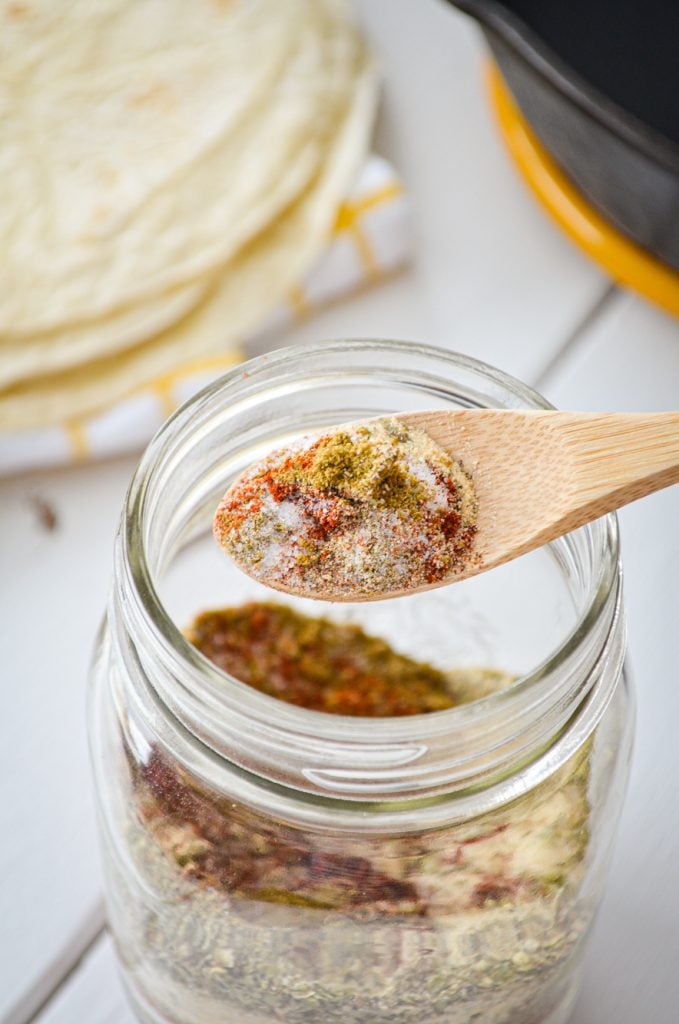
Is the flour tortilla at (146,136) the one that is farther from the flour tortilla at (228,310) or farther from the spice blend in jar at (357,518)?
the spice blend in jar at (357,518)

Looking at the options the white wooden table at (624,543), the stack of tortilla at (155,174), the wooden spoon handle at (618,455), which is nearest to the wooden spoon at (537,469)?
the wooden spoon handle at (618,455)

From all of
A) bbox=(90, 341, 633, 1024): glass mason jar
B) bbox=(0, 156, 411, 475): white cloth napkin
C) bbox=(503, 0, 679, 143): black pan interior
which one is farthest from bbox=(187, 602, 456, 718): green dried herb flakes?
bbox=(503, 0, 679, 143): black pan interior

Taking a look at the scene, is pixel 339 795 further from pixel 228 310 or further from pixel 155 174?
pixel 155 174

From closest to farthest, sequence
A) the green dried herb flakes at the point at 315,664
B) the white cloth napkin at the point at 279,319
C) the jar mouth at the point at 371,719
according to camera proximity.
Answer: the jar mouth at the point at 371,719 < the green dried herb flakes at the point at 315,664 < the white cloth napkin at the point at 279,319

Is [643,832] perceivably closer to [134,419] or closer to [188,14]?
[134,419]

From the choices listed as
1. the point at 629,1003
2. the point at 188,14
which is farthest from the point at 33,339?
the point at 629,1003

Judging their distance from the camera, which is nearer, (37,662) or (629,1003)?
(629,1003)

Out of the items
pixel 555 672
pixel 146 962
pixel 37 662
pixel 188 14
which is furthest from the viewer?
pixel 188 14
